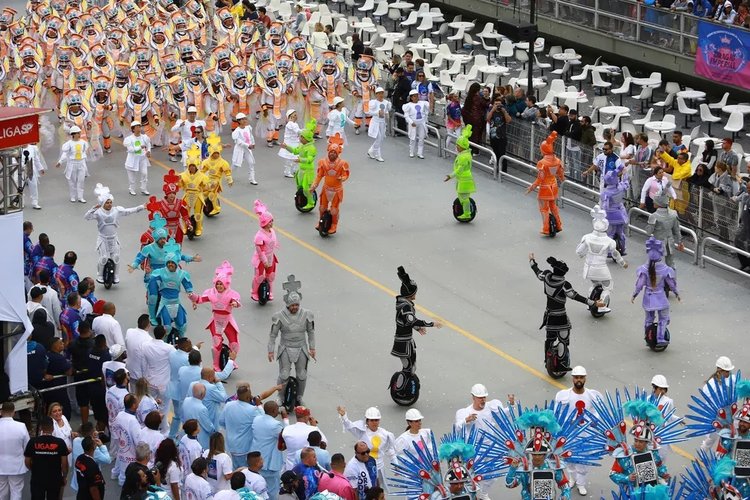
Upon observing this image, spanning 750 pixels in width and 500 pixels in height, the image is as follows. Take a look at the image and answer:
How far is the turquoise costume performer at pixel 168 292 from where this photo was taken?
21984 mm

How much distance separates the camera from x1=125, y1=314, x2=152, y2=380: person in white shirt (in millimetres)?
20094

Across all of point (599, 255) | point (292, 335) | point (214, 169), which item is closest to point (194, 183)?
point (214, 169)

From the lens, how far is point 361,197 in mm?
29078

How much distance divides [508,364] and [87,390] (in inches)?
225

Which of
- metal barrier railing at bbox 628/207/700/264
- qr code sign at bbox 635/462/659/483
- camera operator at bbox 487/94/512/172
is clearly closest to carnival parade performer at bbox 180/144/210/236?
camera operator at bbox 487/94/512/172

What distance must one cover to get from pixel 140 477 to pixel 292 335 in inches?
162

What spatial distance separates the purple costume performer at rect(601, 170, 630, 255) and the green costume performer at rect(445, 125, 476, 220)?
8.39 feet

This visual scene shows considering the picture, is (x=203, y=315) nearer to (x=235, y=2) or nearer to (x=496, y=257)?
(x=496, y=257)

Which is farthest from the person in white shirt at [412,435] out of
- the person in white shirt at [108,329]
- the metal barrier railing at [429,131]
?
the metal barrier railing at [429,131]

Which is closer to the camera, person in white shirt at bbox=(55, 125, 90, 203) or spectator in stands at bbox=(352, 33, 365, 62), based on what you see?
person in white shirt at bbox=(55, 125, 90, 203)

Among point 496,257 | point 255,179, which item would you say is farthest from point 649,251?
point 255,179

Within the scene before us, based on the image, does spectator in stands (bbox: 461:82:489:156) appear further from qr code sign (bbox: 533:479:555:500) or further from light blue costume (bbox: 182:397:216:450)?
qr code sign (bbox: 533:479:555:500)

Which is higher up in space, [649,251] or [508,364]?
[649,251]

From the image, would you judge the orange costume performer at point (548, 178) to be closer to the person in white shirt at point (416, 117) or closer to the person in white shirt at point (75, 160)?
the person in white shirt at point (416, 117)
